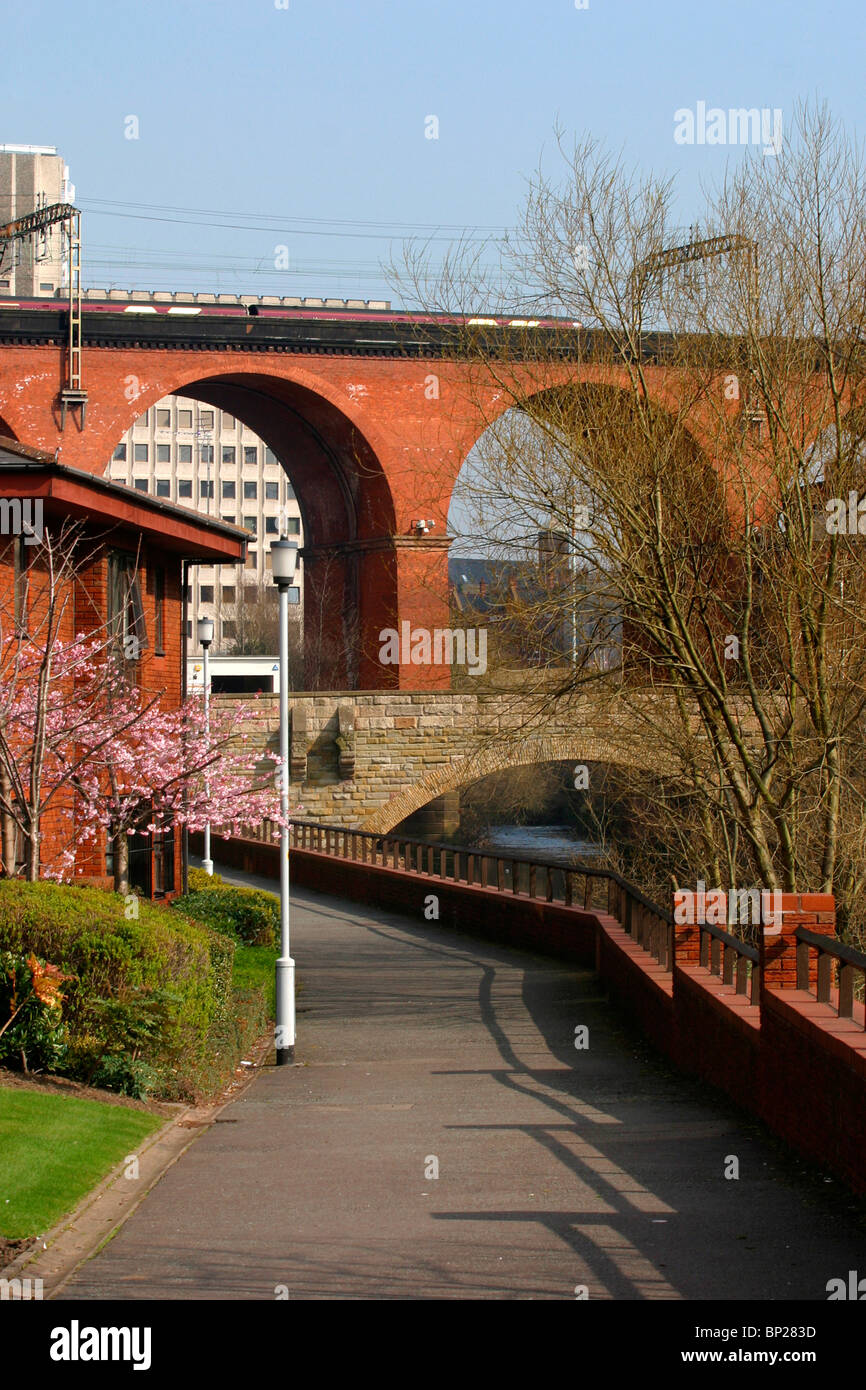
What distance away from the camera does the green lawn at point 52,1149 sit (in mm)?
7238

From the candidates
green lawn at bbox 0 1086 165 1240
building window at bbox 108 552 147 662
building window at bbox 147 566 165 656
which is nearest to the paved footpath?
green lawn at bbox 0 1086 165 1240

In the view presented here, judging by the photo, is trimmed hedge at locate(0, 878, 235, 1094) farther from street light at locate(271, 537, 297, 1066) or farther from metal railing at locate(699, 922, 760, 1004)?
metal railing at locate(699, 922, 760, 1004)

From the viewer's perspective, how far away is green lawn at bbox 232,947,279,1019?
49.6 feet

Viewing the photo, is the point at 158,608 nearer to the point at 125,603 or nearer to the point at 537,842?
the point at 125,603

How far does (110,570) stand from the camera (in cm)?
1775

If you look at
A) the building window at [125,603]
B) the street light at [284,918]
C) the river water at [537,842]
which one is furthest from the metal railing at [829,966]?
the river water at [537,842]

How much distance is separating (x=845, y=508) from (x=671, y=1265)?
38.6ft

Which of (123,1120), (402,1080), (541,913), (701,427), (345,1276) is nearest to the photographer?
(345,1276)

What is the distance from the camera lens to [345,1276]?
20.6 feet

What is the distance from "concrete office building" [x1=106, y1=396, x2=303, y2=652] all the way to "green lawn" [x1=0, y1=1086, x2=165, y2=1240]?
335 ft

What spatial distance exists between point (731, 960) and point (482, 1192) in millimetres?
4043

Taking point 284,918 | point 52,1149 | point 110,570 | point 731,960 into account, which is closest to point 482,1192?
point 52,1149
